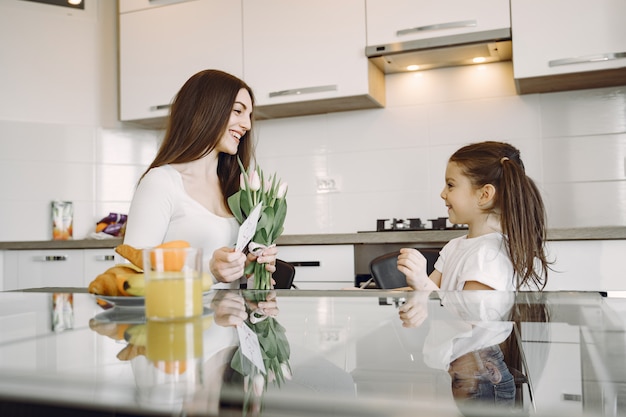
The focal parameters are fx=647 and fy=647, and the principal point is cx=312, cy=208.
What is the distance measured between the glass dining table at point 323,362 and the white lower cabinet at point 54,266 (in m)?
2.39

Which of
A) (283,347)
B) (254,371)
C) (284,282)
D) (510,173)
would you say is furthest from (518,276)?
(254,371)

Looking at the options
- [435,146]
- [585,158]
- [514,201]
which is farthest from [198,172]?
[585,158]

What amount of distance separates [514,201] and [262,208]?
70 centimetres

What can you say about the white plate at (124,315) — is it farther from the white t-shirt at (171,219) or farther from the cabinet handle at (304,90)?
the cabinet handle at (304,90)

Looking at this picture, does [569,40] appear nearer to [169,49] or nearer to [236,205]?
[236,205]

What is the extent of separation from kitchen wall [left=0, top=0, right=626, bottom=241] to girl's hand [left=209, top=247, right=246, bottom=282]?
184cm

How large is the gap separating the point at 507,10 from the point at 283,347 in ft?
8.21

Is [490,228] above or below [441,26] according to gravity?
below

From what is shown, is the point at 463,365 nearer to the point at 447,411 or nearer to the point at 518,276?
the point at 447,411

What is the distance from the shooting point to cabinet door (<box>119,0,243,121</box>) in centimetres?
319

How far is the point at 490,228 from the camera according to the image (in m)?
1.77

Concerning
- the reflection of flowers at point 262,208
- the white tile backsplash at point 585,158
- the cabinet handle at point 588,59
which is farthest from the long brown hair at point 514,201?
the white tile backsplash at point 585,158

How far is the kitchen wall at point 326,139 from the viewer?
2855 millimetres

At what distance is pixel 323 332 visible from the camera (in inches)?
24.2
